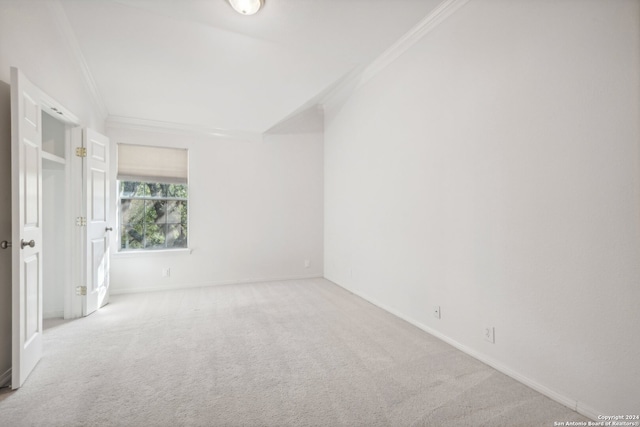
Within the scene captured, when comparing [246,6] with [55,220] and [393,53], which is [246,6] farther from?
[55,220]

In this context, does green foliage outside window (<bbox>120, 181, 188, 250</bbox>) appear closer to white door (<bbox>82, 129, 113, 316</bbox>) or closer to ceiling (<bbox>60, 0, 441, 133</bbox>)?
white door (<bbox>82, 129, 113, 316</bbox>)

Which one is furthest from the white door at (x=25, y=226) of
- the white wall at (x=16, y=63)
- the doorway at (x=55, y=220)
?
the doorway at (x=55, y=220)

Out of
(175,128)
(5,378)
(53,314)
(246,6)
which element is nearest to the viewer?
(5,378)

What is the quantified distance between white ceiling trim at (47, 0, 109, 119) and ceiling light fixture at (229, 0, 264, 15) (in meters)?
1.34

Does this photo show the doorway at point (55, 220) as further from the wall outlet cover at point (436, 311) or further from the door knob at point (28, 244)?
the wall outlet cover at point (436, 311)

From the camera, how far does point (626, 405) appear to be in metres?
1.61

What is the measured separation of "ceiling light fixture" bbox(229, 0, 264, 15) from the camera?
2203 millimetres

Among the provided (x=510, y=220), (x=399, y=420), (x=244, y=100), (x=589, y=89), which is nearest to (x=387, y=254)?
(x=510, y=220)

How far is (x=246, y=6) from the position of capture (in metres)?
2.25

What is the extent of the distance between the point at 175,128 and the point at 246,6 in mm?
2997

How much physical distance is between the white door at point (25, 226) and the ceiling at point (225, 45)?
2.83ft

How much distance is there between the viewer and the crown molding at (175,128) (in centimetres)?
441

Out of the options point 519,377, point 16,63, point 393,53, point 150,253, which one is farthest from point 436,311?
point 150,253

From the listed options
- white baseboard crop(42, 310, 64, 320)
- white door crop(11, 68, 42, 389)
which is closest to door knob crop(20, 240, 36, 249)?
white door crop(11, 68, 42, 389)
